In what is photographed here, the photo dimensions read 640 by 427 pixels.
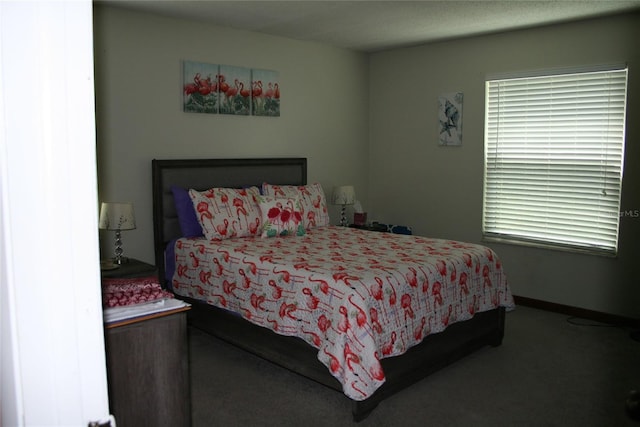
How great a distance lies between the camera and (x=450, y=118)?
551 cm

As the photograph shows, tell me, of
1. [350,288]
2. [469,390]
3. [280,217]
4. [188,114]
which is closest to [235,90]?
[188,114]

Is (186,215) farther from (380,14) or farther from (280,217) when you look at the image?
(380,14)

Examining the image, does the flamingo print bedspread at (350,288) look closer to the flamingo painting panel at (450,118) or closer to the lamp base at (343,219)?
the lamp base at (343,219)

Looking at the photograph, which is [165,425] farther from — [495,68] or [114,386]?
[495,68]

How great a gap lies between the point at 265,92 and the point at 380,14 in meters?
1.36

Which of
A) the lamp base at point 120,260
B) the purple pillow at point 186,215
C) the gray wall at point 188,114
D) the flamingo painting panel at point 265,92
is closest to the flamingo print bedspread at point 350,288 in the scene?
the purple pillow at point 186,215

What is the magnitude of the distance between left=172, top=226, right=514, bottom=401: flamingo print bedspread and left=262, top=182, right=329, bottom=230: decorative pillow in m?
0.49

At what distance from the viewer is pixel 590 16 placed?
441 centimetres

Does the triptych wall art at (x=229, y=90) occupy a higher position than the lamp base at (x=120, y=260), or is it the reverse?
the triptych wall art at (x=229, y=90)

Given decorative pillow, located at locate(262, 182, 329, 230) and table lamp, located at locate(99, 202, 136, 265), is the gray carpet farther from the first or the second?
decorative pillow, located at locate(262, 182, 329, 230)

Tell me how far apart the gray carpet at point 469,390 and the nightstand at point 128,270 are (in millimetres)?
653

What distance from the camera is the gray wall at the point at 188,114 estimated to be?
4.21m

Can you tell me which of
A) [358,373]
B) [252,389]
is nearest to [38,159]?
→ [358,373]

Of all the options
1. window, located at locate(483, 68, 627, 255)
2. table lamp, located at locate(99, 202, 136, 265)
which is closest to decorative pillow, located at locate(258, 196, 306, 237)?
table lamp, located at locate(99, 202, 136, 265)
